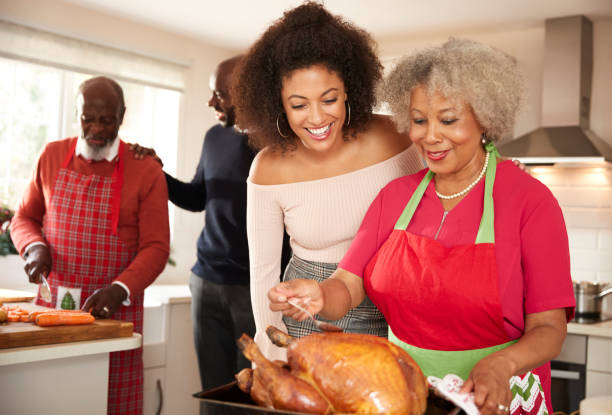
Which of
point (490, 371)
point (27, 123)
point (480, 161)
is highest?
point (27, 123)

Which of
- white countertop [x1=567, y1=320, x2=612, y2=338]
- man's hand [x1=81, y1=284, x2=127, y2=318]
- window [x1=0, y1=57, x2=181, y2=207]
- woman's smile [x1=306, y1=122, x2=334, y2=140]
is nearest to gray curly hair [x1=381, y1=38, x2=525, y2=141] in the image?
woman's smile [x1=306, y1=122, x2=334, y2=140]

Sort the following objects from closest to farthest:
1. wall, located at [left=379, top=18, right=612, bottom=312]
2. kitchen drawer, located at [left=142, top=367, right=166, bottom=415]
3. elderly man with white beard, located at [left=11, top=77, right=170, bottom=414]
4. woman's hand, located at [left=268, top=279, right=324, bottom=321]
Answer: woman's hand, located at [left=268, top=279, right=324, bottom=321], elderly man with white beard, located at [left=11, top=77, right=170, bottom=414], kitchen drawer, located at [left=142, top=367, right=166, bottom=415], wall, located at [left=379, top=18, right=612, bottom=312]

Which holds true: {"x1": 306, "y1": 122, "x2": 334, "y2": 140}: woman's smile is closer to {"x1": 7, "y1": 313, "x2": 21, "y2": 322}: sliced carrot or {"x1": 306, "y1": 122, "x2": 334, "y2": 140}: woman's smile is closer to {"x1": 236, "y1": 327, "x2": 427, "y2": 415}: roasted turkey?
{"x1": 236, "y1": 327, "x2": 427, "y2": 415}: roasted turkey

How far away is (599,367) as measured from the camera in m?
2.93

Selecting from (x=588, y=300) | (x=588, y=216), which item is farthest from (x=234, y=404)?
(x=588, y=216)

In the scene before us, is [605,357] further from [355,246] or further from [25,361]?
[25,361]

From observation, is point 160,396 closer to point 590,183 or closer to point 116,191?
point 116,191

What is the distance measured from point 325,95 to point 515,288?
0.62 metres

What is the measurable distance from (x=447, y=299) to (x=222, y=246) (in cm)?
140

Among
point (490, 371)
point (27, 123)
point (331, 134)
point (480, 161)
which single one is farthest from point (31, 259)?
point (27, 123)

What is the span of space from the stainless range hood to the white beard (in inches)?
102

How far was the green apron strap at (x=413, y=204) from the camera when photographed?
45.8 inches

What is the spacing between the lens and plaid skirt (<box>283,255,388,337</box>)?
4.85ft

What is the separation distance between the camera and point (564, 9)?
3787mm
